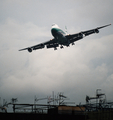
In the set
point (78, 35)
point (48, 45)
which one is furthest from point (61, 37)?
point (48, 45)

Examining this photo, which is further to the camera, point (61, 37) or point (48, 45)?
point (48, 45)

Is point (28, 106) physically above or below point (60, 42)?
below

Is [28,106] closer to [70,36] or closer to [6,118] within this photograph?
[6,118]

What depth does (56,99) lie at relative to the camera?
185ft

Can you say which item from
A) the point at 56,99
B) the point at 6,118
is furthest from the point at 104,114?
the point at 56,99

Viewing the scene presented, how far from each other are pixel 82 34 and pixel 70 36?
15.3 ft

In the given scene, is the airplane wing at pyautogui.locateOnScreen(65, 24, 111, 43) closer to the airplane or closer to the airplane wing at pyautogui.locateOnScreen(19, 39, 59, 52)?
the airplane

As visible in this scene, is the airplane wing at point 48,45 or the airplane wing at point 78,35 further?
the airplane wing at point 48,45

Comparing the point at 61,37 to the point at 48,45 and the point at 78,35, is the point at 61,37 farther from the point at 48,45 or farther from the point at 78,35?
the point at 48,45

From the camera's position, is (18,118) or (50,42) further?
(50,42)

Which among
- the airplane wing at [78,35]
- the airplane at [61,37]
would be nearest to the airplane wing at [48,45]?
the airplane at [61,37]

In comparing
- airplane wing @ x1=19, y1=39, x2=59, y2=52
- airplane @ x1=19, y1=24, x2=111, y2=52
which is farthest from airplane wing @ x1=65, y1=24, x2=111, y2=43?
airplane wing @ x1=19, y1=39, x2=59, y2=52

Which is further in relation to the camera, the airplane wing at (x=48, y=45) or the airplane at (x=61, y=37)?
the airplane wing at (x=48, y=45)

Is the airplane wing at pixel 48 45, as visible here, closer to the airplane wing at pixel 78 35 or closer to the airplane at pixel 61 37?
the airplane at pixel 61 37
